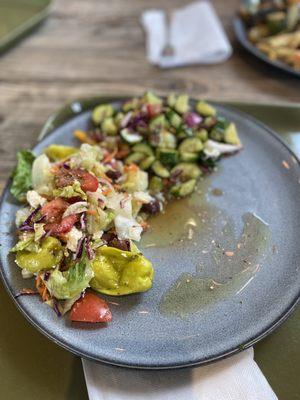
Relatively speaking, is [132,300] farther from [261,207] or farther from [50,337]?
[261,207]

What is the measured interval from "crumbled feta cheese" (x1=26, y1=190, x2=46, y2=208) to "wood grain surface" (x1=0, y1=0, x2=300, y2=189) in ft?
1.70

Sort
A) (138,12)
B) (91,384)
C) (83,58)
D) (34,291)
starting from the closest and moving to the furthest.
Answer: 1. (91,384)
2. (34,291)
3. (83,58)
4. (138,12)

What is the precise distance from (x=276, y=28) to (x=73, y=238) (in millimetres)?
1920

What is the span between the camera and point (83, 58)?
2.65m

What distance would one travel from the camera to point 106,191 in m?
1.47

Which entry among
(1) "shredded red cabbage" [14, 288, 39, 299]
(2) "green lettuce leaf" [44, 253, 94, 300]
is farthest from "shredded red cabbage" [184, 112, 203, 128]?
(1) "shredded red cabbage" [14, 288, 39, 299]

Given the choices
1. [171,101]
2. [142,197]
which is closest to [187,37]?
[171,101]

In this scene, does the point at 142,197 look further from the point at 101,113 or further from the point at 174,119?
the point at 101,113

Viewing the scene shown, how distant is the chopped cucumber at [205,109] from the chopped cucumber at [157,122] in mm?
195

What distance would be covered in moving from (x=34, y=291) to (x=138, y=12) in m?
2.47

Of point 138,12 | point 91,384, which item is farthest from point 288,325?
point 138,12

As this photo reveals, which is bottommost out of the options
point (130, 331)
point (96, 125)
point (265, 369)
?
point (265, 369)

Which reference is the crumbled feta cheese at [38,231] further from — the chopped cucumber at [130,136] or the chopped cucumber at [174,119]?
the chopped cucumber at [174,119]

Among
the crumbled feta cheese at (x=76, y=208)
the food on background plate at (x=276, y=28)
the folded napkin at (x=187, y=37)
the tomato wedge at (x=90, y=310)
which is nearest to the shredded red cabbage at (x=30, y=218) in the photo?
the crumbled feta cheese at (x=76, y=208)
